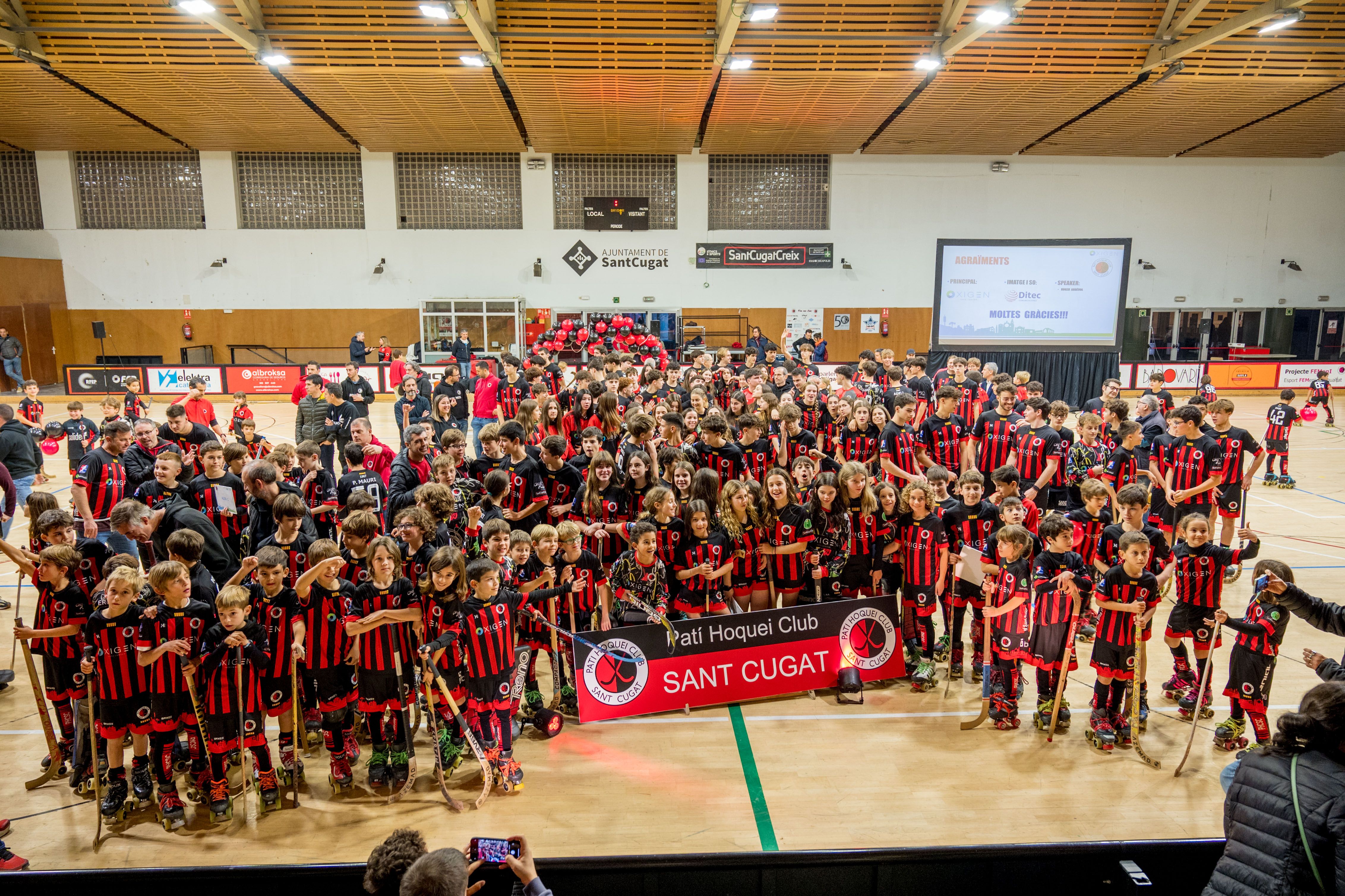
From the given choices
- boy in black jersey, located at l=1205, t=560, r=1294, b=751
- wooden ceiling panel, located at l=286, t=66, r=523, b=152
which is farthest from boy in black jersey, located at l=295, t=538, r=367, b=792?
wooden ceiling panel, located at l=286, t=66, r=523, b=152

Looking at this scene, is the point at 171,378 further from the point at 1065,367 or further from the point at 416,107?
the point at 1065,367

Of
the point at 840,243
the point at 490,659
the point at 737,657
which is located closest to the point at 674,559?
the point at 737,657

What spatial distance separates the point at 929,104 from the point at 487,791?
66.5 ft

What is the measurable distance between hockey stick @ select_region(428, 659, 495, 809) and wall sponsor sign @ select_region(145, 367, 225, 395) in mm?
20991

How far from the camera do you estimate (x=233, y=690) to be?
5.00 m

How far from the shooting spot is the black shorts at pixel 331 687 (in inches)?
209

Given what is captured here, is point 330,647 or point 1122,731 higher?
point 330,647

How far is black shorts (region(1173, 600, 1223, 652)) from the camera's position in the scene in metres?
6.02

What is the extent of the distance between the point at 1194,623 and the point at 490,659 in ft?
17.3

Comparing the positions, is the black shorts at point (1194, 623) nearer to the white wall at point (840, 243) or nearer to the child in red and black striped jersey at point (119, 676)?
the child in red and black striped jersey at point (119, 676)

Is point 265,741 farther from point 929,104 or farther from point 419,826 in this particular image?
point 929,104

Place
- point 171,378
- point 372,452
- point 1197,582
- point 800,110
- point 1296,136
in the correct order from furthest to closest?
point 1296,136, point 171,378, point 800,110, point 372,452, point 1197,582

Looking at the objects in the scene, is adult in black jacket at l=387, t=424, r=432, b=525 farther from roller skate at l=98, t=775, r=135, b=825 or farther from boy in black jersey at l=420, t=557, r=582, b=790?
roller skate at l=98, t=775, r=135, b=825

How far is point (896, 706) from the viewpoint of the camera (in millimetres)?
6488
